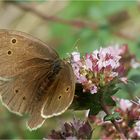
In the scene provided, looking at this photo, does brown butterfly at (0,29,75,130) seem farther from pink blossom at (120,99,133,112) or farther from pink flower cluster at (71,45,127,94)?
pink blossom at (120,99,133,112)

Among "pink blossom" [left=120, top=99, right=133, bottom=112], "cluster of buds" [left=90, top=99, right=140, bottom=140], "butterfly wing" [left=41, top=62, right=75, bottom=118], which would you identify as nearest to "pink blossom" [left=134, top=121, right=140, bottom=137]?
"cluster of buds" [left=90, top=99, right=140, bottom=140]

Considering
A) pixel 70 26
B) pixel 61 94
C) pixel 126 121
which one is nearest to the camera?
pixel 61 94

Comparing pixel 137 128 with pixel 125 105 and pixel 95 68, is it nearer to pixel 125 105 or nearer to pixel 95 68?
pixel 125 105

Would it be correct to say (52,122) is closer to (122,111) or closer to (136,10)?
(136,10)

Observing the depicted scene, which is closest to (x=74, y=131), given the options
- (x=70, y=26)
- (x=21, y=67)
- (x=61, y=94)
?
(x=61, y=94)

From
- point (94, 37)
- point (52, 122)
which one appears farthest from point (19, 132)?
point (94, 37)

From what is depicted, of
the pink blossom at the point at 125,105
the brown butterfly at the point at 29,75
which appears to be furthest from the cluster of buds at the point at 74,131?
the pink blossom at the point at 125,105

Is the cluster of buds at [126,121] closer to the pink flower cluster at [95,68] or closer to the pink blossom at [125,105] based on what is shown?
the pink blossom at [125,105]
